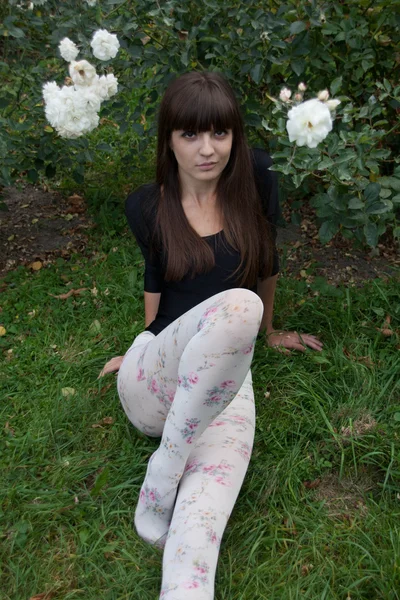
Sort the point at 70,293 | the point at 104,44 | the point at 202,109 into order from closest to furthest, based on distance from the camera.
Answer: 1. the point at 202,109
2. the point at 104,44
3. the point at 70,293

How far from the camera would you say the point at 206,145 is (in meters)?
1.74

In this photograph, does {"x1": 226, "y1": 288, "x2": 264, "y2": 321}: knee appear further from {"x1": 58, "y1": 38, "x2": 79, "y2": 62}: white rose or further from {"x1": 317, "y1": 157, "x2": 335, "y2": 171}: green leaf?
{"x1": 58, "y1": 38, "x2": 79, "y2": 62}: white rose

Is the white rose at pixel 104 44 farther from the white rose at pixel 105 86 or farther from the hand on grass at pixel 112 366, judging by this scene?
the hand on grass at pixel 112 366

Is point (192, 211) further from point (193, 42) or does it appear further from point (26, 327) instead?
point (26, 327)

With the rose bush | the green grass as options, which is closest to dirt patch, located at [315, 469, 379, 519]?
the green grass

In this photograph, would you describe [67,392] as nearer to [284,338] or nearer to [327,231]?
[284,338]

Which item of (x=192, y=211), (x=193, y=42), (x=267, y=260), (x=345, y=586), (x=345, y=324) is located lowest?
(x=345, y=586)

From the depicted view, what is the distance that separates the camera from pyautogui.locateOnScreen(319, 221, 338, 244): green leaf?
2020 millimetres

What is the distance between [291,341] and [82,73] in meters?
1.16

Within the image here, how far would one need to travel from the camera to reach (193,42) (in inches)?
91.8

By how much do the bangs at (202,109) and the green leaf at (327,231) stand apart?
495 mm

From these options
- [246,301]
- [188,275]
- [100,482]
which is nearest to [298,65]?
[188,275]

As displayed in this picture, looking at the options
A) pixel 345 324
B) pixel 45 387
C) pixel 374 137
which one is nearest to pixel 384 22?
pixel 374 137

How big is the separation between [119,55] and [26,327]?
1174 mm
